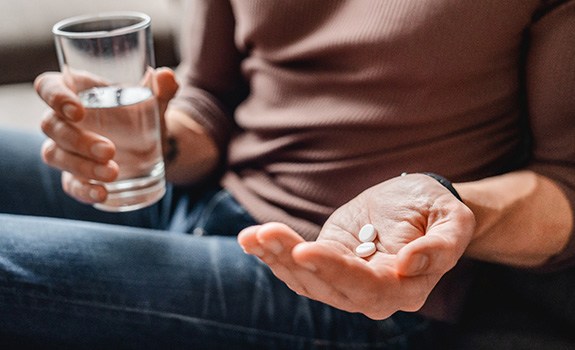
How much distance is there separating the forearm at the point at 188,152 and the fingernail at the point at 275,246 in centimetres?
45

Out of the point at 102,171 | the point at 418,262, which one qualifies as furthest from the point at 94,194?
the point at 418,262

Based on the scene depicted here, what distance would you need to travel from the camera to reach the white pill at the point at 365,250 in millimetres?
595

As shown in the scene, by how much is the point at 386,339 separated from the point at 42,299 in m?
0.38

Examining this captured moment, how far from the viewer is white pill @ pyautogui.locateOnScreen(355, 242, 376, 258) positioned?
0.59 m

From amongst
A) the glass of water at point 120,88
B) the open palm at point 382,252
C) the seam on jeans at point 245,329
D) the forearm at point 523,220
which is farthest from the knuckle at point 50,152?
Result: the forearm at point 523,220

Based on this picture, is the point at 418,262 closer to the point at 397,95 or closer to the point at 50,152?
the point at 397,95

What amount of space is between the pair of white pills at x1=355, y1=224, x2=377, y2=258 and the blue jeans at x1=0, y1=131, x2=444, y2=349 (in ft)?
0.58

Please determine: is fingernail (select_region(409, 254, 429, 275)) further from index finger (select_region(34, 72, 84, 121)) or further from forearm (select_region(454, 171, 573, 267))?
index finger (select_region(34, 72, 84, 121))

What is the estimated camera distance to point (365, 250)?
0.60 metres

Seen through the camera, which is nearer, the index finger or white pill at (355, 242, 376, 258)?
white pill at (355, 242, 376, 258)

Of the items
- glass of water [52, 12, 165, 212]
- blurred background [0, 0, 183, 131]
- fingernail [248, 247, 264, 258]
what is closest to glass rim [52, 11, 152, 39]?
glass of water [52, 12, 165, 212]

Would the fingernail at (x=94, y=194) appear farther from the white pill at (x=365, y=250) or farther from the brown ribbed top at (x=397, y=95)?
the white pill at (x=365, y=250)

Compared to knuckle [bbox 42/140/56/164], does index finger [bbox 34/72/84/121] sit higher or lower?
higher

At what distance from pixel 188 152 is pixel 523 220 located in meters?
0.46
